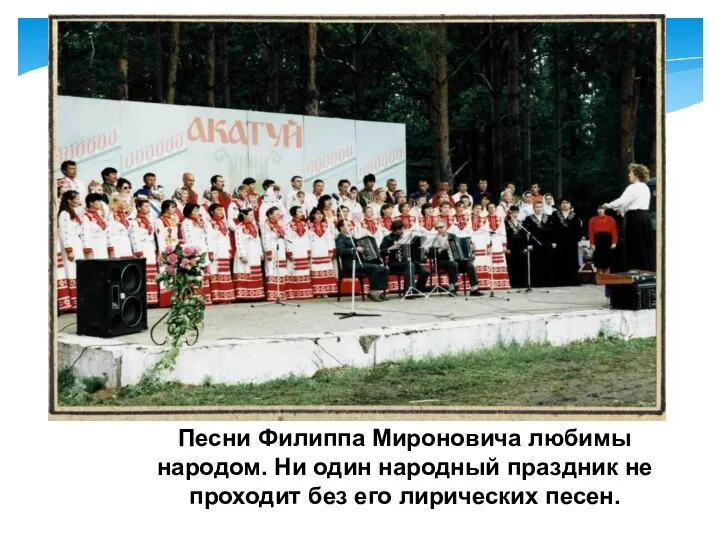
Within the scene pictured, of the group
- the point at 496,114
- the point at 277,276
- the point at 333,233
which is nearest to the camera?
the point at 496,114

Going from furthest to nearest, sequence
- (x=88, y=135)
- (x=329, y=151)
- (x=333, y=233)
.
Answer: (x=329, y=151) → (x=333, y=233) → (x=88, y=135)

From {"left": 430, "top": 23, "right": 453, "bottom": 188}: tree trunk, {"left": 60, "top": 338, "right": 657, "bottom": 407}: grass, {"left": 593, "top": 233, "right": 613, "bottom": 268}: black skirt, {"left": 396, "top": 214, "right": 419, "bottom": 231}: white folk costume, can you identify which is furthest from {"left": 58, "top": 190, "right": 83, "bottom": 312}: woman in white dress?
{"left": 593, "top": 233, "right": 613, "bottom": 268}: black skirt

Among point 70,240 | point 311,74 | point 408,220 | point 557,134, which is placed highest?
point 311,74

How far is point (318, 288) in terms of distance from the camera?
34.4 feet

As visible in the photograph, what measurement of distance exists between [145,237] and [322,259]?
6.72 feet

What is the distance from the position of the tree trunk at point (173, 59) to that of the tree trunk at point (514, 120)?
305cm

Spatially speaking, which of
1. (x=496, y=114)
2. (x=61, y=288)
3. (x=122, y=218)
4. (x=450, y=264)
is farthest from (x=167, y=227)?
(x=496, y=114)

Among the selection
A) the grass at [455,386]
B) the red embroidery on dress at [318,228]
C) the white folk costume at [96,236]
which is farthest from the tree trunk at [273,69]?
the grass at [455,386]

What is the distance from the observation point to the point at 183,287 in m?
7.57

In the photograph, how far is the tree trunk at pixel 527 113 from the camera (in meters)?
8.48

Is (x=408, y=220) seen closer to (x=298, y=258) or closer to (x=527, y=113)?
(x=298, y=258)

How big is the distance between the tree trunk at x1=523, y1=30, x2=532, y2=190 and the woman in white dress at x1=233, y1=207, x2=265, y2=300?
3.09 m

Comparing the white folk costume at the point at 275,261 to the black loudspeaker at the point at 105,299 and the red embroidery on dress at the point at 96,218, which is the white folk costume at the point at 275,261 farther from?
the black loudspeaker at the point at 105,299
